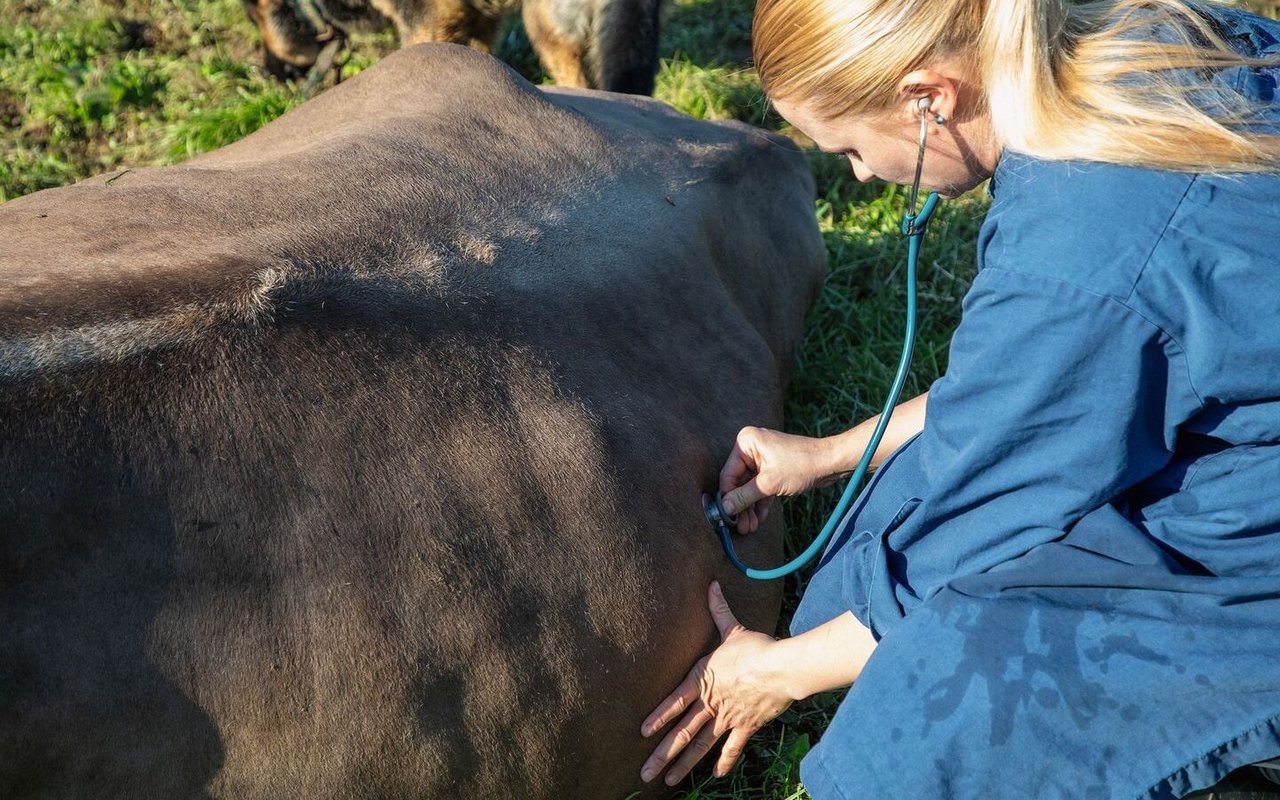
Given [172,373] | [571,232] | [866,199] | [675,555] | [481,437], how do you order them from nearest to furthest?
[172,373], [481,437], [675,555], [571,232], [866,199]

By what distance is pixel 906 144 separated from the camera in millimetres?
1998

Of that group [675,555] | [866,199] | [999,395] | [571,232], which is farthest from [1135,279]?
[866,199]

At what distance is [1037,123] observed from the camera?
179 cm

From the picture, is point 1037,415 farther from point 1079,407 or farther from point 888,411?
point 888,411

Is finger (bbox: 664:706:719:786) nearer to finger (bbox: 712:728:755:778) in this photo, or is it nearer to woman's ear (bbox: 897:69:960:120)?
finger (bbox: 712:728:755:778)

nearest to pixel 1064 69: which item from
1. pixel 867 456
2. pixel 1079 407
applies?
pixel 1079 407

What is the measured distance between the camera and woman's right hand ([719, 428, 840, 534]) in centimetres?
246

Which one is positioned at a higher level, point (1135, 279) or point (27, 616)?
point (1135, 279)

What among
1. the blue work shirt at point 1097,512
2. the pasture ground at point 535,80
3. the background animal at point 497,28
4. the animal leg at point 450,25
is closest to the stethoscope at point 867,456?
the blue work shirt at point 1097,512

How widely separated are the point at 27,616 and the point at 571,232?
1.35 meters

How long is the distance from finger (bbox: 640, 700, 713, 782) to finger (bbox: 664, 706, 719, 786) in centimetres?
3

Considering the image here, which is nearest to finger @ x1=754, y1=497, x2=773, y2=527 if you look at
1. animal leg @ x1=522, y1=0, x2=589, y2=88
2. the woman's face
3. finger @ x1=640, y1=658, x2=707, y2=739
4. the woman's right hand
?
the woman's right hand

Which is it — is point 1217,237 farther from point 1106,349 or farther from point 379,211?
point 379,211

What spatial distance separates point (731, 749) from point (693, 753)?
0.24 feet
